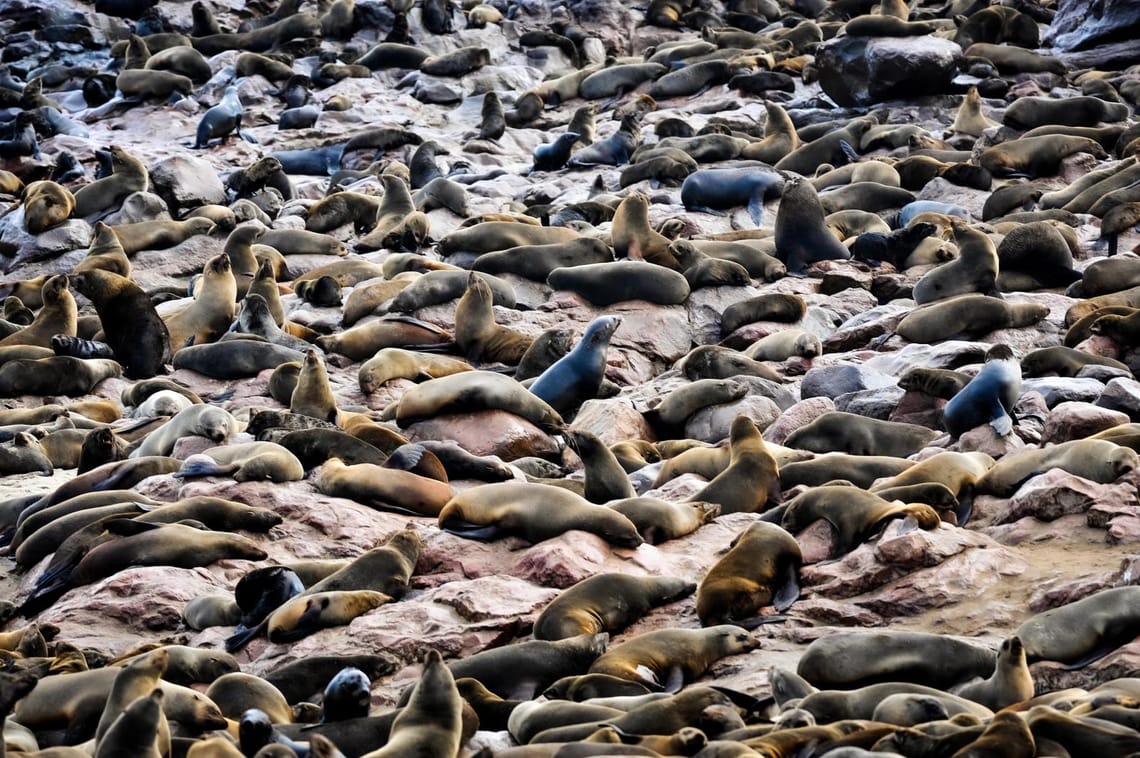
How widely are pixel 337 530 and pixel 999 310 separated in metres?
5.51

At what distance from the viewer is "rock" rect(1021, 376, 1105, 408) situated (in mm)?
9133

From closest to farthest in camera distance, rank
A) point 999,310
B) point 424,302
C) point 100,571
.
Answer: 1. point 100,571
2. point 999,310
3. point 424,302

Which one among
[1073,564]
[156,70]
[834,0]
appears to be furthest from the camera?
[834,0]

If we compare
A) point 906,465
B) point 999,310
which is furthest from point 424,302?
point 906,465

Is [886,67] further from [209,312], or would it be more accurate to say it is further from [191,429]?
[191,429]

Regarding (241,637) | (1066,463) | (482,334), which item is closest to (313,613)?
(241,637)

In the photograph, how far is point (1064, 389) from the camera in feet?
30.2

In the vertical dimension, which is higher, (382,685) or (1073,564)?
(1073,564)

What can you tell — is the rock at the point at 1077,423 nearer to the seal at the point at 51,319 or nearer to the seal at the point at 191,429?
the seal at the point at 191,429

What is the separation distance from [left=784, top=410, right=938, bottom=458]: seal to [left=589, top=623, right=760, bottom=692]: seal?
114 inches

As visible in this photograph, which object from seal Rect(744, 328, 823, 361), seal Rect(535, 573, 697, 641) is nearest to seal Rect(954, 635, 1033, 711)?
seal Rect(535, 573, 697, 641)

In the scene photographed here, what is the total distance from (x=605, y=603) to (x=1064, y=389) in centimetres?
417

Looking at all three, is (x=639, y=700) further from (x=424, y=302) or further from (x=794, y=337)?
(x=424, y=302)

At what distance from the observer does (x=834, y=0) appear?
27.6 m
